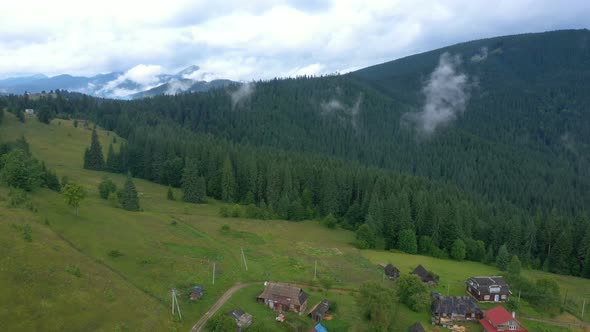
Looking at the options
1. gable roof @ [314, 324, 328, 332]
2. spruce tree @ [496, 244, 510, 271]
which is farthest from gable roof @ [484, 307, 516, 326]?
spruce tree @ [496, 244, 510, 271]

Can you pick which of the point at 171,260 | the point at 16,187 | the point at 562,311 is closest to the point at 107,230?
the point at 171,260

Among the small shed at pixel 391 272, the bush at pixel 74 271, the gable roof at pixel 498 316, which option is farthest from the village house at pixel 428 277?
the bush at pixel 74 271

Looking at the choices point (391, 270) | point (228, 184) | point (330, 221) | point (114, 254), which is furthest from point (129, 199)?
point (391, 270)

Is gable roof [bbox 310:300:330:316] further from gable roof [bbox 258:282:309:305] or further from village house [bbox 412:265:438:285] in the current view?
village house [bbox 412:265:438:285]

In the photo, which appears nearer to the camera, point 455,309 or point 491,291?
point 455,309

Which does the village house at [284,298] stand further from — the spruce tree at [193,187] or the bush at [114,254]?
the spruce tree at [193,187]

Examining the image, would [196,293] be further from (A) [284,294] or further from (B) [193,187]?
(B) [193,187]

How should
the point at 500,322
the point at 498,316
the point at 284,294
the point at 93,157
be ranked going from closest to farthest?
the point at 500,322, the point at 498,316, the point at 284,294, the point at 93,157
